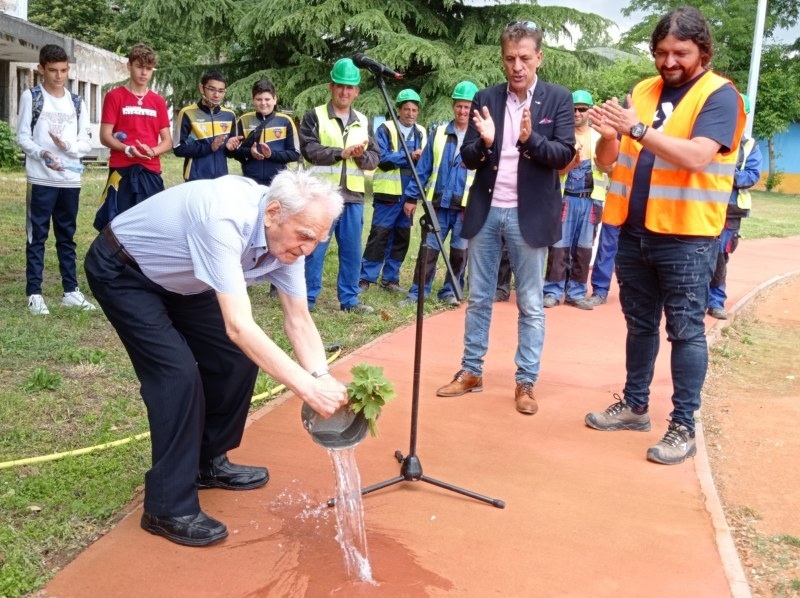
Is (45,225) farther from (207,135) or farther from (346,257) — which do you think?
(346,257)

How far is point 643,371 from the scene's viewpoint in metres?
5.11

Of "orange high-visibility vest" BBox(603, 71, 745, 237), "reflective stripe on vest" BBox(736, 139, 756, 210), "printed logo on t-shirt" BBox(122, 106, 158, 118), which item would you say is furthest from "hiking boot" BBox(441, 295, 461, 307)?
"orange high-visibility vest" BBox(603, 71, 745, 237)

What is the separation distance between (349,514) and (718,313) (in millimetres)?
6019

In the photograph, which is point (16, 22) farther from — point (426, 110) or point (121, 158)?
point (426, 110)

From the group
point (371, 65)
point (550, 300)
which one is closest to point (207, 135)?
point (550, 300)

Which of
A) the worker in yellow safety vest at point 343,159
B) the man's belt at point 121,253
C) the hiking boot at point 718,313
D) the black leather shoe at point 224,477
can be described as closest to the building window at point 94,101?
the worker in yellow safety vest at point 343,159

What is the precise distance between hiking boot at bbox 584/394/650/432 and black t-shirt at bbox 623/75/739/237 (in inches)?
44.9

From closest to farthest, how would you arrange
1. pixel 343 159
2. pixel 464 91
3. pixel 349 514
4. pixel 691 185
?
pixel 349 514 → pixel 691 185 → pixel 343 159 → pixel 464 91

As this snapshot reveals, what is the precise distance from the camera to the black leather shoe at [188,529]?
3.52 m

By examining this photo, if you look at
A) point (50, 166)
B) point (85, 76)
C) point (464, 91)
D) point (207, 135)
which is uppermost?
point (85, 76)

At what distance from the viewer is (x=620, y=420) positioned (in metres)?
5.22

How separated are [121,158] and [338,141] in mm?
1845

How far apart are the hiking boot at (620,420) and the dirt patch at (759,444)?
413 millimetres

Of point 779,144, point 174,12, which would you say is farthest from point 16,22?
point 779,144
